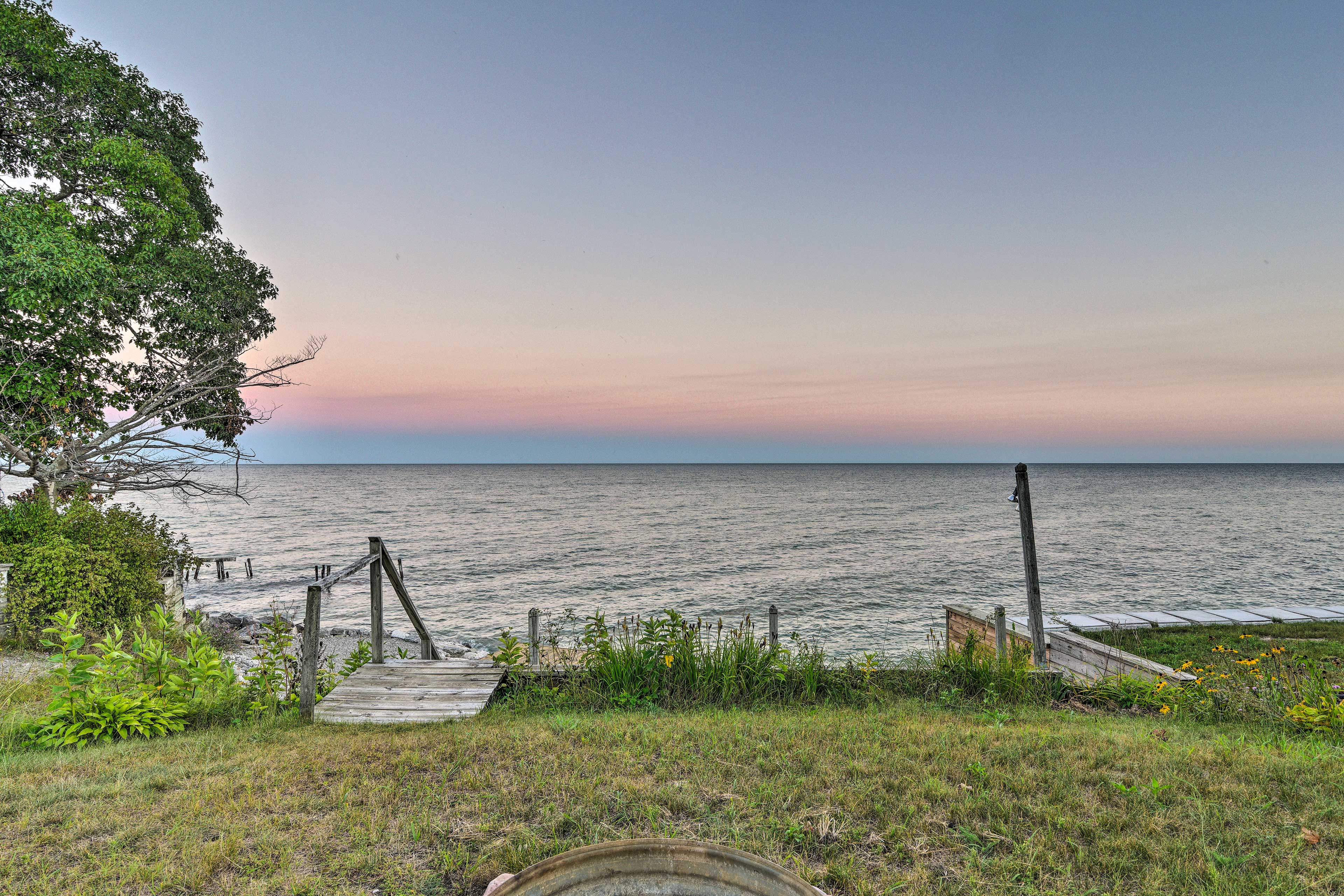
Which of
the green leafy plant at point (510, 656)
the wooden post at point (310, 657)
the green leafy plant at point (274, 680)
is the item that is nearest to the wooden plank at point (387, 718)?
the wooden post at point (310, 657)

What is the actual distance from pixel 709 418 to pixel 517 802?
213ft

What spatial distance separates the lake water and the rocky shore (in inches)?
44.3

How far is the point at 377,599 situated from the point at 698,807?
451cm

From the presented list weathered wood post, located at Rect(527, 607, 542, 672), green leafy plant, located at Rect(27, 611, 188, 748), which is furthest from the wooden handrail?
weathered wood post, located at Rect(527, 607, 542, 672)

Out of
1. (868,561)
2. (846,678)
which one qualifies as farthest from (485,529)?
(846,678)

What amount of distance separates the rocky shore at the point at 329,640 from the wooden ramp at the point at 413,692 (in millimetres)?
9514

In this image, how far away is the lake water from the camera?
20.7 m

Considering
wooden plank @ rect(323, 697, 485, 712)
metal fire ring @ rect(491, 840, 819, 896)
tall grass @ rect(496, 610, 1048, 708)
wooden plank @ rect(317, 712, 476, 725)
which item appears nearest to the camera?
metal fire ring @ rect(491, 840, 819, 896)

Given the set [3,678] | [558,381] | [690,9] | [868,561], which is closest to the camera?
[3,678]

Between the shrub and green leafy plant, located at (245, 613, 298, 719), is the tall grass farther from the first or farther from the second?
the shrub

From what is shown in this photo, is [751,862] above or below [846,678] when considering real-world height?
above

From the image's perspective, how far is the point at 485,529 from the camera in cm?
4469

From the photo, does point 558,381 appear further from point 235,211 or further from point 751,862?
point 751,862

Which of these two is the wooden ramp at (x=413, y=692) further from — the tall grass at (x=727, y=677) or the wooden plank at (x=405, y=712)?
the tall grass at (x=727, y=677)
